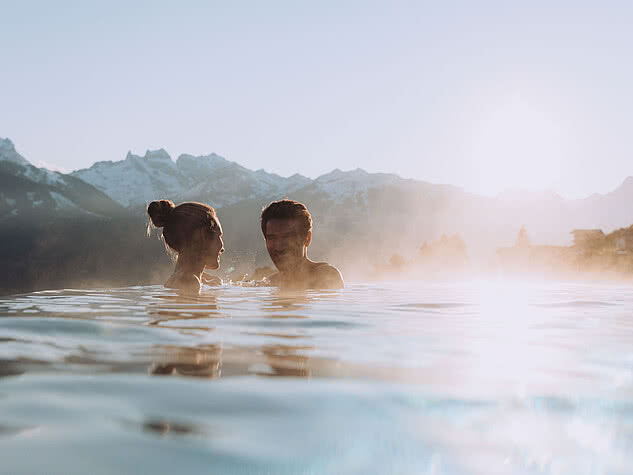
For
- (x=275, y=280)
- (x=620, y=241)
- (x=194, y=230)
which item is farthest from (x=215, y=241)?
(x=620, y=241)

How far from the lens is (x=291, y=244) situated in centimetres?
845

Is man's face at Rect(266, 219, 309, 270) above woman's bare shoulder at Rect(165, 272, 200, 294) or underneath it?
above

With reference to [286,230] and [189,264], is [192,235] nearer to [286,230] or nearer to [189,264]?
[189,264]

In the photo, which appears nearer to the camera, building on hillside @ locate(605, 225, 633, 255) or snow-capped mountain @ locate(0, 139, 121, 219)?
building on hillside @ locate(605, 225, 633, 255)

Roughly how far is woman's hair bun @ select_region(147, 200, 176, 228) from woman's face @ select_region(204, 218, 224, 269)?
73cm

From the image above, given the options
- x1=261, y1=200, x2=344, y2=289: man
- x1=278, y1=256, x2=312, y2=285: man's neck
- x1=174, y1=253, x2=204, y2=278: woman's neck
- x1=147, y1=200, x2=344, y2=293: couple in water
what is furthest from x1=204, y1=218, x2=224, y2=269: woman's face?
x1=278, y1=256, x2=312, y2=285: man's neck

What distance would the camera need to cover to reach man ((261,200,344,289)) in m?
8.32

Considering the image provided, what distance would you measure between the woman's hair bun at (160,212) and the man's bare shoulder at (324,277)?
8.74 ft

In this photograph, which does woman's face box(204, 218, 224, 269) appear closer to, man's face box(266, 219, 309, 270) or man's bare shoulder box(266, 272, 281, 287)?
man's face box(266, 219, 309, 270)

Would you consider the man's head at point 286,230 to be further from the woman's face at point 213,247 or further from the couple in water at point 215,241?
the woman's face at point 213,247

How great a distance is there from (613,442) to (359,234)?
169m

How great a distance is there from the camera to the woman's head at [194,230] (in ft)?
25.7

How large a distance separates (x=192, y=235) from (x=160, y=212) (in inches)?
25.2

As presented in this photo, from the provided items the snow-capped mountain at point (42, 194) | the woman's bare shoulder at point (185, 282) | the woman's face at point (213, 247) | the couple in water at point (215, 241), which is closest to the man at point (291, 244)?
the couple in water at point (215, 241)
